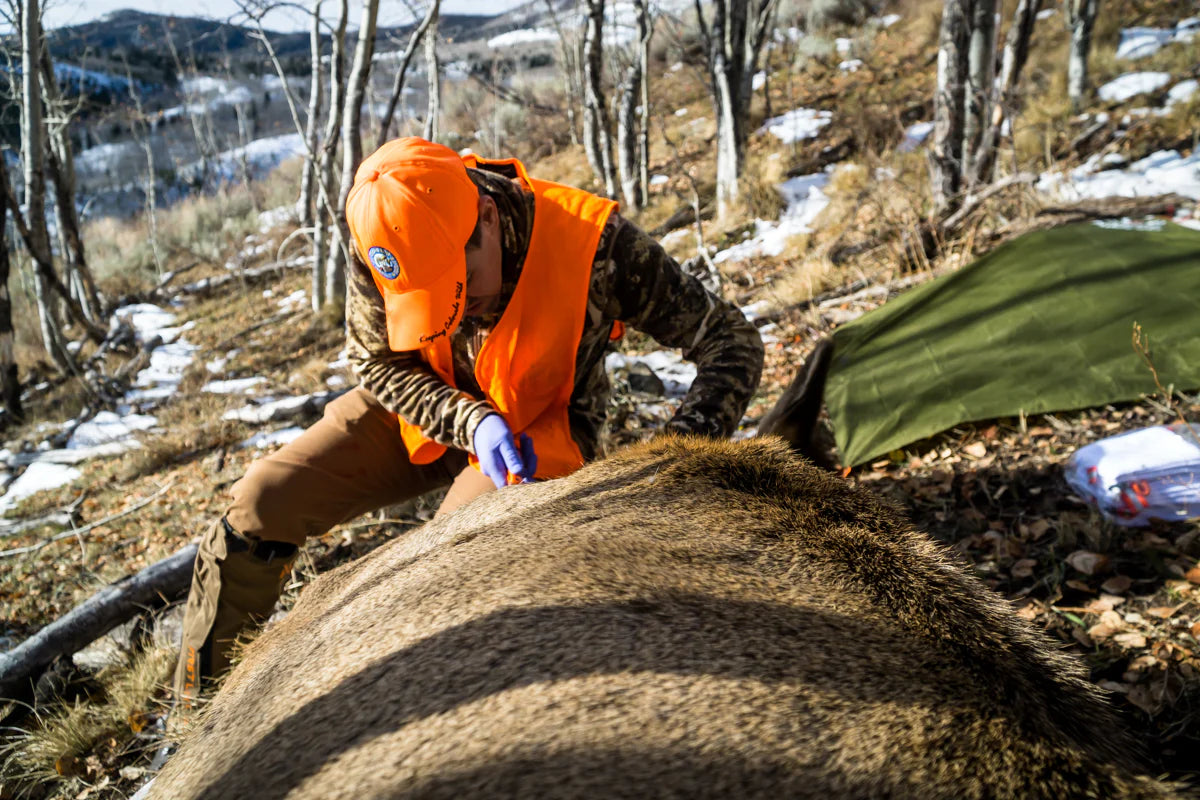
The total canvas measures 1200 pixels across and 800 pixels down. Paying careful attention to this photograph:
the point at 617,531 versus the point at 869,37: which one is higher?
the point at 869,37

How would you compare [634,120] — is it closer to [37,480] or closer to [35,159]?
[35,159]

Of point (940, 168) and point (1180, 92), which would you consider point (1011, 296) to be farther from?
point (1180, 92)

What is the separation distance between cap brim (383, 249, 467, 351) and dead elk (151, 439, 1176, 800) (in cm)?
85

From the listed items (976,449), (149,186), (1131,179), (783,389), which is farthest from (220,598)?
(149,186)

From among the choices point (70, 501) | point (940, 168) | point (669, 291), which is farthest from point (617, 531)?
point (70, 501)

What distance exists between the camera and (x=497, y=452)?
8.01 ft

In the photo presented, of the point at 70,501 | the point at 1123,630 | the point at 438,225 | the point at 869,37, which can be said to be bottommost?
the point at 70,501

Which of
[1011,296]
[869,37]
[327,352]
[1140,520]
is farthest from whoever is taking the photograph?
[869,37]

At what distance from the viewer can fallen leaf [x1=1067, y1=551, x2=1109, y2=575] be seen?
2471 mm

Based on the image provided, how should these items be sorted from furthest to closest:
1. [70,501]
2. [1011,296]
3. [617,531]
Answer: [70,501], [1011,296], [617,531]

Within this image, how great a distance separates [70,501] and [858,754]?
725 cm

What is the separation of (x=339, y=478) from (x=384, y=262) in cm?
100

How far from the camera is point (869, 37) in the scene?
19.6 meters

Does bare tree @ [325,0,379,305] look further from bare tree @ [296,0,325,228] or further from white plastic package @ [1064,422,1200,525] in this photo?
white plastic package @ [1064,422,1200,525]
